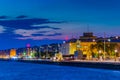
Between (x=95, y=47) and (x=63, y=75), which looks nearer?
(x=63, y=75)

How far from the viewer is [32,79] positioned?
64.8 metres

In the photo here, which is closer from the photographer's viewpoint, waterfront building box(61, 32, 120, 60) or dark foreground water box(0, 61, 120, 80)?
dark foreground water box(0, 61, 120, 80)

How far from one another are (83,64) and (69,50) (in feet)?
246

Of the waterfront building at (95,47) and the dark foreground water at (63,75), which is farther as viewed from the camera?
the waterfront building at (95,47)

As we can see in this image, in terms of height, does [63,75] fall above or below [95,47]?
below

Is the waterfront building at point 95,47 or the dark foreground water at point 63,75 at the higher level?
the waterfront building at point 95,47

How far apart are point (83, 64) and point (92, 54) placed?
4295 centimetres

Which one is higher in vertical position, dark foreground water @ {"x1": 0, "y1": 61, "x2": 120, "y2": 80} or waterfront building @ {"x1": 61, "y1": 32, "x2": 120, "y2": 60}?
waterfront building @ {"x1": 61, "y1": 32, "x2": 120, "y2": 60}

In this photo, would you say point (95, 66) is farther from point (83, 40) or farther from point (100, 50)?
point (83, 40)

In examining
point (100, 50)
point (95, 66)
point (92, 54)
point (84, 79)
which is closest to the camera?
point (84, 79)

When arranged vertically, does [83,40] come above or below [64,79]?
above

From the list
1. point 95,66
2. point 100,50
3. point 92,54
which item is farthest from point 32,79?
point 92,54

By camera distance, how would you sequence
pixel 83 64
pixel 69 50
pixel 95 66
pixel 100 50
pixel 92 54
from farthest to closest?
1. pixel 69 50
2. pixel 92 54
3. pixel 100 50
4. pixel 83 64
5. pixel 95 66

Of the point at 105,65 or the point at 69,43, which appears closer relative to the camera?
the point at 105,65
